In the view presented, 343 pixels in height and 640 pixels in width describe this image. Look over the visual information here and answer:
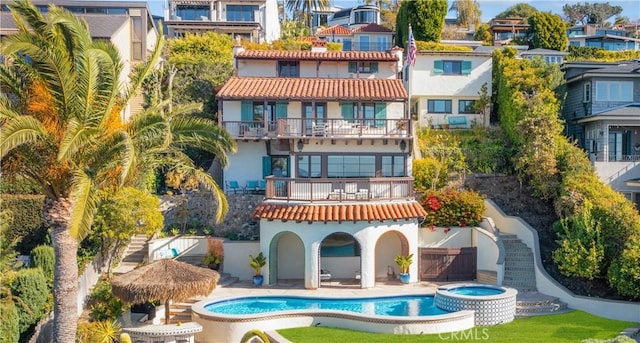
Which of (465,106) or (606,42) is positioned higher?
(606,42)

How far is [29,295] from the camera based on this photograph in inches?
791

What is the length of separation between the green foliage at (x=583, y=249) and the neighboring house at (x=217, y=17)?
4772cm

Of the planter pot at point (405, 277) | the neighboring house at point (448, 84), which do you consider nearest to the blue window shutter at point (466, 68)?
the neighboring house at point (448, 84)

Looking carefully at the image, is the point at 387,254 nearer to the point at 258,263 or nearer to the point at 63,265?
the point at 258,263

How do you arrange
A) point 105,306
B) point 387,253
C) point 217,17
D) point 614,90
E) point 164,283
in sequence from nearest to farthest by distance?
point 164,283
point 105,306
point 387,253
point 614,90
point 217,17

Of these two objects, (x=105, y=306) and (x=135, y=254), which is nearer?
(x=105, y=306)

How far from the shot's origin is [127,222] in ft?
87.5

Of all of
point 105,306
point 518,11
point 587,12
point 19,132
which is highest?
point 587,12

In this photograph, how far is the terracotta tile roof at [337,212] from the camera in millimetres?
27781

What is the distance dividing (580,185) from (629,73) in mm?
13485

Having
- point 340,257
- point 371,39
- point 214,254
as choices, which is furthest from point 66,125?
point 371,39

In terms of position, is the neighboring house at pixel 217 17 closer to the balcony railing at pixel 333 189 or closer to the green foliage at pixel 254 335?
the balcony railing at pixel 333 189

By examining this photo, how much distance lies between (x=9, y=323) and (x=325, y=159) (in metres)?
18.8

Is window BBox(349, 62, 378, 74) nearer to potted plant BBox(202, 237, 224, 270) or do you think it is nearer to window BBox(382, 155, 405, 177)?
window BBox(382, 155, 405, 177)
